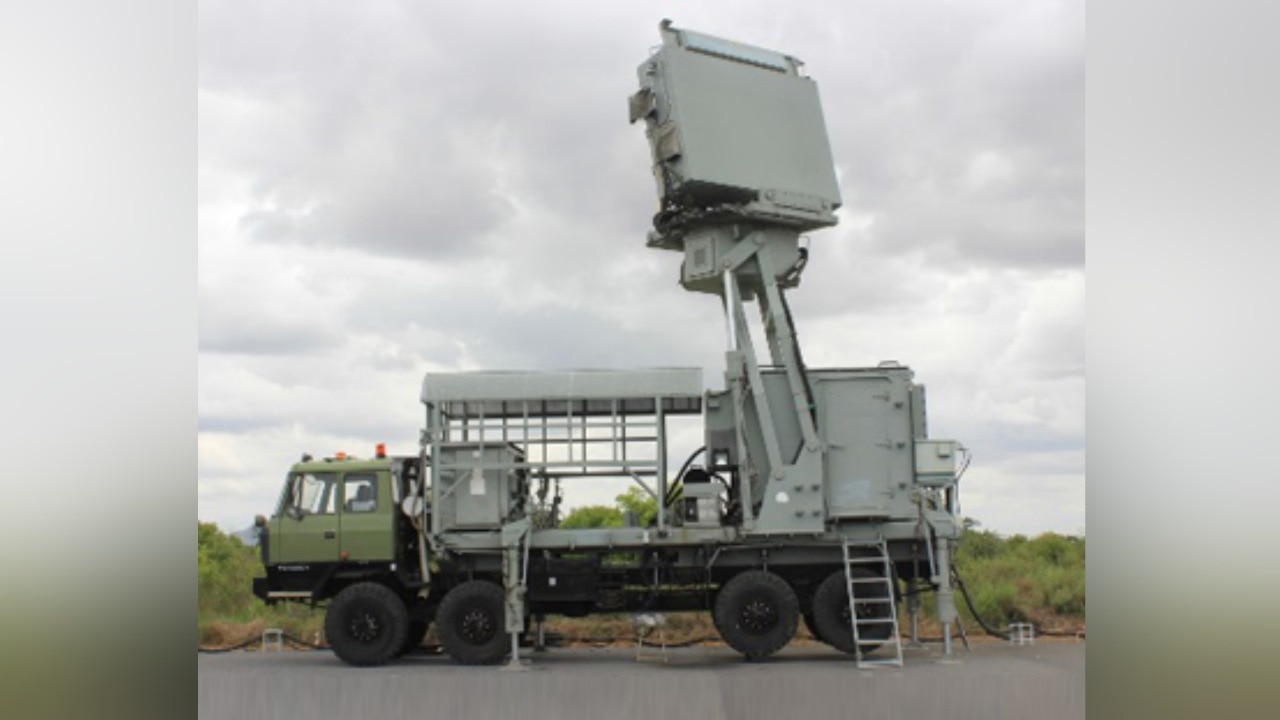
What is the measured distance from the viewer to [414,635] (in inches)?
666

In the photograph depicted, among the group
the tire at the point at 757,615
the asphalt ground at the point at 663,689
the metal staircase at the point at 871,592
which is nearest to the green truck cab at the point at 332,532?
the asphalt ground at the point at 663,689

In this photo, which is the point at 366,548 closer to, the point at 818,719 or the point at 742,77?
the point at 818,719

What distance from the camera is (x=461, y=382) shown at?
1571 cm

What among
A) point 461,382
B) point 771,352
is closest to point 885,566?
point 771,352

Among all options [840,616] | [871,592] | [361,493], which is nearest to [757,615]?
[840,616]

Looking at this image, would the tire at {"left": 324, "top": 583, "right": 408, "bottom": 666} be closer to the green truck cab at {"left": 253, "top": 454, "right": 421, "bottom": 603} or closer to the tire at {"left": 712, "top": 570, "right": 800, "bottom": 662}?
the green truck cab at {"left": 253, "top": 454, "right": 421, "bottom": 603}

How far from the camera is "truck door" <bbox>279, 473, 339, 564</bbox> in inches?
628

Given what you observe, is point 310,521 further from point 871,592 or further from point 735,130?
point 735,130

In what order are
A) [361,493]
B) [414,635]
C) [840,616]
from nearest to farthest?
[840,616], [361,493], [414,635]

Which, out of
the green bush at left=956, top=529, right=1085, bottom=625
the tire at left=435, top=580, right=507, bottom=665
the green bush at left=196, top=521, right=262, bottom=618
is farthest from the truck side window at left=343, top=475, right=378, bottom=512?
the green bush at left=956, top=529, right=1085, bottom=625

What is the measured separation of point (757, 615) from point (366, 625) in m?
5.09

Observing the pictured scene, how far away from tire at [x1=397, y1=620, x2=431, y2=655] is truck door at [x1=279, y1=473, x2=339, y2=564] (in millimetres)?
1570

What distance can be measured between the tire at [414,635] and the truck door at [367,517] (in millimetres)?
1248

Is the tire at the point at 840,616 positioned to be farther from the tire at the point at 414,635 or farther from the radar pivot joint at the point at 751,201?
the tire at the point at 414,635
